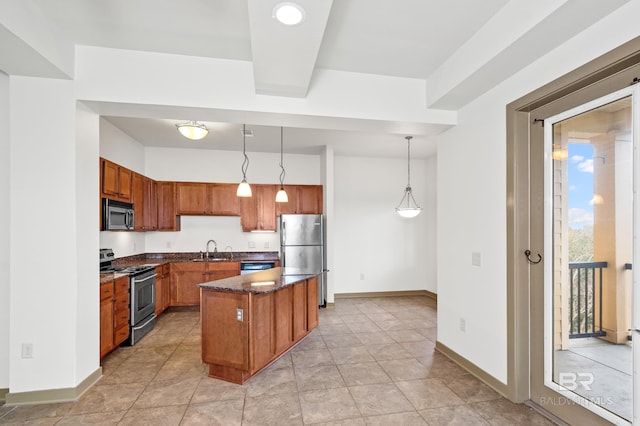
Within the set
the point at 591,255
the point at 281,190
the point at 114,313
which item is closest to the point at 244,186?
the point at 281,190

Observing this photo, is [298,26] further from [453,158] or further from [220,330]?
[220,330]

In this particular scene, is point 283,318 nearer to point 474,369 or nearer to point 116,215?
point 474,369

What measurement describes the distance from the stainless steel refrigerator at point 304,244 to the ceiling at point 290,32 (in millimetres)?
2514

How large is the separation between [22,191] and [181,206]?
3.06m

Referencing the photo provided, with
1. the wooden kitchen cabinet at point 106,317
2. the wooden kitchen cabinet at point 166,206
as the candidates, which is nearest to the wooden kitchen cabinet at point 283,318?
the wooden kitchen cabinet at point 106,317

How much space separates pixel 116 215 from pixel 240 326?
94.2 inches

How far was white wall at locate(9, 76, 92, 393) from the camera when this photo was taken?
2.51 m

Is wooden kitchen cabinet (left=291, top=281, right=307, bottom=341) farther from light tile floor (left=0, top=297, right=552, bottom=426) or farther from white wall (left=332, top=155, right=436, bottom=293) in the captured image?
white wall (left=332, top=155, right=436, bottom=293)

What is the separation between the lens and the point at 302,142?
530 centimetres

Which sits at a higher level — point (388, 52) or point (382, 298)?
point (388, 52)

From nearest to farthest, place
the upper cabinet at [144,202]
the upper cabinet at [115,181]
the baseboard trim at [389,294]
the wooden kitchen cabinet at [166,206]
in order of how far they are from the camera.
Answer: the upper cabinet at [115,181], the upper cabinet at [144,202], the wooden kitchen cabinet at [166,206], the baseboard trim at [389,294]

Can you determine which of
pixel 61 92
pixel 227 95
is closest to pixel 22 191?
pixel 61 92

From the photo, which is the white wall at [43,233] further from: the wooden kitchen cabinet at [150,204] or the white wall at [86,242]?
the wooden kitchen cabinet at [150,204]

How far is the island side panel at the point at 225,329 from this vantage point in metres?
2.82
